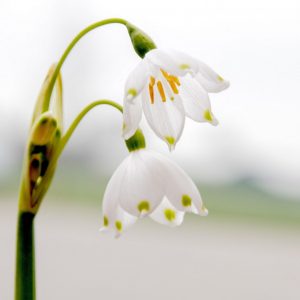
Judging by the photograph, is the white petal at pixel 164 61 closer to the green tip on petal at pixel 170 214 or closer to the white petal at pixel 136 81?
the white petal at pixel 136 81

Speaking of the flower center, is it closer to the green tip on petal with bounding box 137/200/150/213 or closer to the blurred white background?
the green tip on petal with bounding box 137/200/150/213

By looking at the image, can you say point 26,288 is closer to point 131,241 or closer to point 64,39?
point 64,39

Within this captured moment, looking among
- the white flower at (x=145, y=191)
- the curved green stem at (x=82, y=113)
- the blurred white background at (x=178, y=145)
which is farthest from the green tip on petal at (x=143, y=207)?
the blurred white background at (x=178, y=145)

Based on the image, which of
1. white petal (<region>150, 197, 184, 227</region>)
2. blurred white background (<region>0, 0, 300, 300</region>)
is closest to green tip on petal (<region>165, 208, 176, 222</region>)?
white petal (<region>150, 197, 184, 227</region>)

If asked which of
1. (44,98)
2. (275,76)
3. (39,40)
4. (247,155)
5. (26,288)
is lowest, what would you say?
(26,288)

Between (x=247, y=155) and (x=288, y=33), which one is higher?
(x=288, y=33)

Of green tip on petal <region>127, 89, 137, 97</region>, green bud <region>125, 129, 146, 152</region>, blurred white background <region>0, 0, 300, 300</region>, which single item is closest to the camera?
green tip on petal <region>127, 89, 137, 97</region>

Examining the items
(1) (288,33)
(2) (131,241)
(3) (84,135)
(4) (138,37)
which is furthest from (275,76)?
(4) (138,37)
